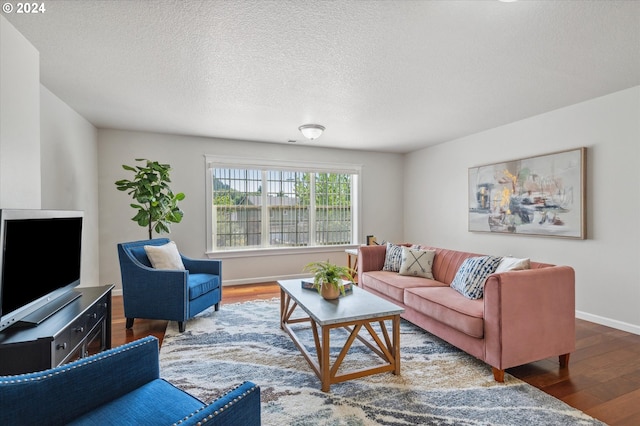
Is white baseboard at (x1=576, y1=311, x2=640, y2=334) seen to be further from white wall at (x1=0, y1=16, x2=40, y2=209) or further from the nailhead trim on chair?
white wall at (x1=0, y1=16, x2=40, y2=209)

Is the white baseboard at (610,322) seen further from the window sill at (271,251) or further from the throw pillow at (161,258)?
the throw pillow at (161,258)

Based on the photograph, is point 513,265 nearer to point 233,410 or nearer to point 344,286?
point 344,286

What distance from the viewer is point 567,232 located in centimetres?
351

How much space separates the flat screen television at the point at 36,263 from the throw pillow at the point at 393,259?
10.4ft

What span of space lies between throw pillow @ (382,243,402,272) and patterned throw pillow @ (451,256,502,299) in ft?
3.16

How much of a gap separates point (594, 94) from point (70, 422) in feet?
15.5

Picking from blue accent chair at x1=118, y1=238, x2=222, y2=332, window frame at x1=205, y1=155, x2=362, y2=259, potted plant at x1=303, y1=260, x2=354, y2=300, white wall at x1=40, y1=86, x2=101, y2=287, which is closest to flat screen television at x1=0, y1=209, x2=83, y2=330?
blue accent chair at x1=118, y1=238, x2=222, y2=332

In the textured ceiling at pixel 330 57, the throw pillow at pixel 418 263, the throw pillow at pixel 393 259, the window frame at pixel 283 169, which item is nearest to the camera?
the textured ceiling at pixel 330 57

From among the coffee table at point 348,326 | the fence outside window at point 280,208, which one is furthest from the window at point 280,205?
the coffee table at point 348,326

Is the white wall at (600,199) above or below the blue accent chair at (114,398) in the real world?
above

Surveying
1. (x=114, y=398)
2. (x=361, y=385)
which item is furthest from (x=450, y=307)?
(x=114, y=398)

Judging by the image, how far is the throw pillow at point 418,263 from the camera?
3580 millimetres

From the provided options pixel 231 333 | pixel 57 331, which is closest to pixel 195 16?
pixel 57 331

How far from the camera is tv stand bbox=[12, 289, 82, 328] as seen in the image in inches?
67.5
